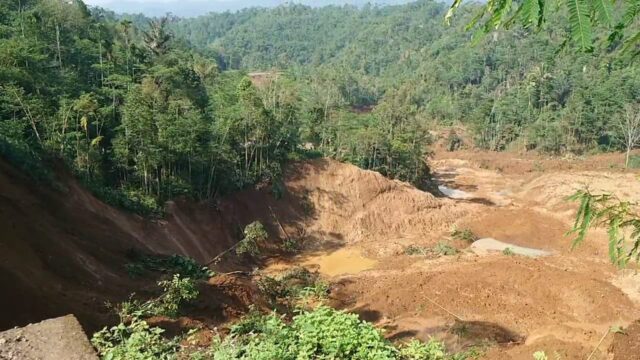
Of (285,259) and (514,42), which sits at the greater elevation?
(514,42)

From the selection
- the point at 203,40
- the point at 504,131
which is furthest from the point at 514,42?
the point at 203,40


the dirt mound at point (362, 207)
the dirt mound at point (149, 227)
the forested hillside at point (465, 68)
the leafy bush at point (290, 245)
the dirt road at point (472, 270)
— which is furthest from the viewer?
the forested hillside at point (465, 68)

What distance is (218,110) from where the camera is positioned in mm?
26297

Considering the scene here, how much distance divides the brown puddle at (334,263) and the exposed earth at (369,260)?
0.10 m

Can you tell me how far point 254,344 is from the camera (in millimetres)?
5770

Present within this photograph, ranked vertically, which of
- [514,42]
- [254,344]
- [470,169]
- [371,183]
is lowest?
[470,169]

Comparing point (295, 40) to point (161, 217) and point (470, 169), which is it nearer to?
point (470, 169)

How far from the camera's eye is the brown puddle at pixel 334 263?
2270 centimetres

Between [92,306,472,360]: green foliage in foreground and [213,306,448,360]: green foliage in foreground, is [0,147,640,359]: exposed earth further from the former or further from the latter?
[213,306,448,360]: green foliage in foreground

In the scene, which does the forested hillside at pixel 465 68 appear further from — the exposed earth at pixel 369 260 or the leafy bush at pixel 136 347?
the exposed earth at pixel 369 260

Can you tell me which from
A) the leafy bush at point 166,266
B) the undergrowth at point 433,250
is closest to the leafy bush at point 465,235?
the undergrowth at point 433,250

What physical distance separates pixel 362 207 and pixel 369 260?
16.8 feet

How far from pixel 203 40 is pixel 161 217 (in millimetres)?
150095

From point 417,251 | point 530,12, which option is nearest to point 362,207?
point 417,251
